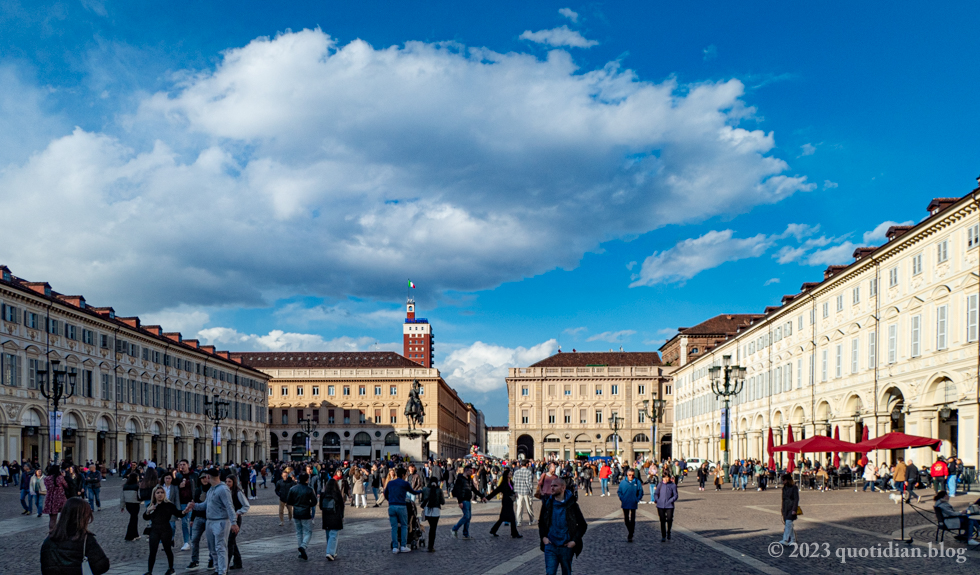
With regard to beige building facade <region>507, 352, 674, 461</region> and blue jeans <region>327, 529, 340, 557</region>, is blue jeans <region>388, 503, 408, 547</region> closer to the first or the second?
blue jeans <region>327, 529, 340, 557</region>

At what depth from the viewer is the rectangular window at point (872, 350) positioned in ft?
147

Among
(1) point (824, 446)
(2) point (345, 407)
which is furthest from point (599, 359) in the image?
(1) point (824, 446)

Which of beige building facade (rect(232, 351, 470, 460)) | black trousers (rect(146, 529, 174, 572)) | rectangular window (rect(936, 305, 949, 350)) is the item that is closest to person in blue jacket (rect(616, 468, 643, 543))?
black trousers (rect(146, 529, 174, 572))

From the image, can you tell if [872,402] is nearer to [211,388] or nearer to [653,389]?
[211,388]

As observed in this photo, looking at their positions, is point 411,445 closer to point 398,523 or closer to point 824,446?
point 824,446

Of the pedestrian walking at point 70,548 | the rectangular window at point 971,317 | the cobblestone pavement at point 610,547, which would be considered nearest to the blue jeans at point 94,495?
the cobblestone pavement at point 610,547

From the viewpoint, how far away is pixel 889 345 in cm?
4338

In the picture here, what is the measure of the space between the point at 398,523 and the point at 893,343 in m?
33.4

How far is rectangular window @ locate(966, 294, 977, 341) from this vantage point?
35.2m

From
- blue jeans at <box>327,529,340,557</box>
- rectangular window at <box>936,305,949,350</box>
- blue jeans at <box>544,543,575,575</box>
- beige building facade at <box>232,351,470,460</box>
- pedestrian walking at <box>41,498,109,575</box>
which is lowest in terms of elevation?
beige building facade at <box>232,351,470,460</box>

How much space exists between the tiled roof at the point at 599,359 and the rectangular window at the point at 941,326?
272ft

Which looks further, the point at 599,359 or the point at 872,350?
the point at 599,359

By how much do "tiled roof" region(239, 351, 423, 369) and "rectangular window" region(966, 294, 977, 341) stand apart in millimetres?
96800

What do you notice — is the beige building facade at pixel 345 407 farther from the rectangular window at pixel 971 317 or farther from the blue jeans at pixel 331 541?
the blue jeans at pixel 331 541
